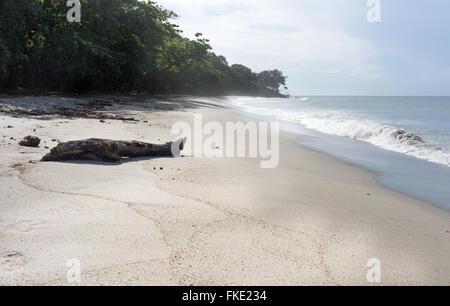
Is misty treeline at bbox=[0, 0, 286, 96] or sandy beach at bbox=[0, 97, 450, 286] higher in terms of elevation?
misty treeline at bbox=[0, 0, 286, 96]

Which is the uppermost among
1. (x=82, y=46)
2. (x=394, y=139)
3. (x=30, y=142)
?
(x=82, y=46)

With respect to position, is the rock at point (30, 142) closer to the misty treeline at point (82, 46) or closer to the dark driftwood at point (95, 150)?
the dark driftwood at point (95, 150)

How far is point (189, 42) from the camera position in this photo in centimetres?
4272

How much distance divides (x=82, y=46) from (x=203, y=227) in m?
22.4

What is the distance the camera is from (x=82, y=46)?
22.0 metres

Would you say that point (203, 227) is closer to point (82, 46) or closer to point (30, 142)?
point (30, 142)

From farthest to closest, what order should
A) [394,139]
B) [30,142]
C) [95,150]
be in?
[394,139]
[30,142]
[95,150]

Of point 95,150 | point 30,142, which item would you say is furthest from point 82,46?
point 95,150

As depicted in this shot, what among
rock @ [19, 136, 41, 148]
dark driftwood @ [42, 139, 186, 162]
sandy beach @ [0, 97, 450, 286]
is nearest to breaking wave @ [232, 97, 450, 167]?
sandy beach @ [0, 97, 450, 286]

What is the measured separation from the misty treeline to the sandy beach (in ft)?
52.3

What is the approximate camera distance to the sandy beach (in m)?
2.52

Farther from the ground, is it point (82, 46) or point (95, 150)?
point (82, 46)

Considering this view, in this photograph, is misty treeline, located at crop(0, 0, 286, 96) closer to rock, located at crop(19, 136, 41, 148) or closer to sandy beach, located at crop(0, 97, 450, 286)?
rock, located at crop(19, 136, 41, 148)
